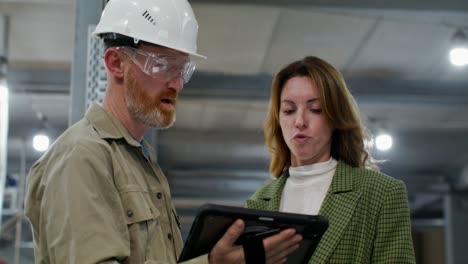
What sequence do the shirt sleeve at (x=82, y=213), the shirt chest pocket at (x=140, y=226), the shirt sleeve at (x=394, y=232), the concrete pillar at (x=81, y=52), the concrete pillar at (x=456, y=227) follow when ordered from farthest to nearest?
1. the concrete pillar at (x=456, y=227)
2. the concrete pillar at (x=81, y=52)
3. the shirt sleeve at (x=394, y=232)
4. the shirt chest pocket at (x=140, y=226)
5. the shirt sleeve at (x=82, y=213)

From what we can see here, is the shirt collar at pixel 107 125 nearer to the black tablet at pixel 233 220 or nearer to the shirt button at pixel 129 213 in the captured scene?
the shirt button at pixel 129 213

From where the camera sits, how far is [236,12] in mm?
5891

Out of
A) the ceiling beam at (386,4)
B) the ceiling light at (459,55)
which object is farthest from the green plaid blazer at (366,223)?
the ceiling light at (459,55)

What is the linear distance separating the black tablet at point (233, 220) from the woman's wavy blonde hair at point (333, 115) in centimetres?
70

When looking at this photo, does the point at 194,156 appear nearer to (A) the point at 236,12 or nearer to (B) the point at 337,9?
(A) the point at 236,12

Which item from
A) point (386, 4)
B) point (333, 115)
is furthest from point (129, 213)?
point (386, 4)

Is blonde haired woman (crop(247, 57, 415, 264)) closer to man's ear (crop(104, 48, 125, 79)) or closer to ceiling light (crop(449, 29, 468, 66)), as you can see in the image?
man's ear (crop(104, 48, 125, 79))

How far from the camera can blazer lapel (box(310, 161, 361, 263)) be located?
227cm

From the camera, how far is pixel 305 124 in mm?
2418

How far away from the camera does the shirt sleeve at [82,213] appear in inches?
64.2

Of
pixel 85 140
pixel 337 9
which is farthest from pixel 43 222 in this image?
pixel 337 9

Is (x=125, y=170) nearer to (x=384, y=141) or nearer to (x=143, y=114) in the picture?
(x=143, y=114)

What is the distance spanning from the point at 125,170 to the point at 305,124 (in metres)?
0.79

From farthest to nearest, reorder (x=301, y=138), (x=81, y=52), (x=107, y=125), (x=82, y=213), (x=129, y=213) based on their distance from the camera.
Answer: (x=81, y=52) < (x=301, y=138) < (x=107, y=125) < (x=129, y=213) < (x=82, y=213)
